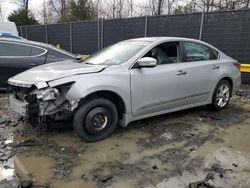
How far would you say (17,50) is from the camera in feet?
23.5

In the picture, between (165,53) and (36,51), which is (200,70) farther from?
(36,51)

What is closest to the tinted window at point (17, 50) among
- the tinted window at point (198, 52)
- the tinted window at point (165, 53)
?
the tinted window at point (165, 53)

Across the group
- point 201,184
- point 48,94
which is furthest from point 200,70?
point 48,94

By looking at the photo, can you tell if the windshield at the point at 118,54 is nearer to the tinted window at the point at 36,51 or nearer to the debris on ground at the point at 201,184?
the debris on ground at the point at 201,184

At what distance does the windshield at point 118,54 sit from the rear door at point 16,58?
2.38 metres

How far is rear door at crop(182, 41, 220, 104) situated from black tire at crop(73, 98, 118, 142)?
5.56 feet

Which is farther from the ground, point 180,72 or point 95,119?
point 180,72

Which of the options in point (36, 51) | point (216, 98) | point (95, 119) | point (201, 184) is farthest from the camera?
point (36, 51)

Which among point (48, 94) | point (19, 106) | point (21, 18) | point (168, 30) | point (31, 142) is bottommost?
point (31, 142)

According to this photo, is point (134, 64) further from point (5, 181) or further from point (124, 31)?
point (124, 31)

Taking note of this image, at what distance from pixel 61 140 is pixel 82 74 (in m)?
1.09

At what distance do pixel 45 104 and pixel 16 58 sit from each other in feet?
11.6

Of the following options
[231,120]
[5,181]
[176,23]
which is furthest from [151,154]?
[176,23]

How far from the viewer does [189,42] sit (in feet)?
18.0
